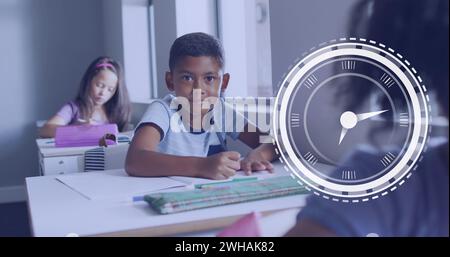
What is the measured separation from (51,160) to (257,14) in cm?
95

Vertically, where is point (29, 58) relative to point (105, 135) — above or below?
above

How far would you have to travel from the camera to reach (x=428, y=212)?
0.46m

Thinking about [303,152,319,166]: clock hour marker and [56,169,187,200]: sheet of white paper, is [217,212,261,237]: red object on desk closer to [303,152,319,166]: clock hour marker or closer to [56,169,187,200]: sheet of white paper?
[303,152,319,166]: clock hour marker

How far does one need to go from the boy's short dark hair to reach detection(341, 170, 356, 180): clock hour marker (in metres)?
0.29

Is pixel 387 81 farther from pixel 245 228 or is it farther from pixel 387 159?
pixel 245 228

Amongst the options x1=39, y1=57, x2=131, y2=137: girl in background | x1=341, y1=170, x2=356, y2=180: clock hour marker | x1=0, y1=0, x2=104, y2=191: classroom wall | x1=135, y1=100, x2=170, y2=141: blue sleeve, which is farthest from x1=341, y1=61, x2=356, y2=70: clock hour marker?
x1=0, y1=0, x2=104, y2=191: classroom wall

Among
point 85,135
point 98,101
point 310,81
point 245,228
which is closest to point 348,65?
point 310,81

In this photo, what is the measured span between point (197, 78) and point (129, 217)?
0.84 ft

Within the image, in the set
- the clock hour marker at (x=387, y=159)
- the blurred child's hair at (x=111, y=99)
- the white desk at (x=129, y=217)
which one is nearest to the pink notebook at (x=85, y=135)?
the blurred child's hair at (x=111, y=99)

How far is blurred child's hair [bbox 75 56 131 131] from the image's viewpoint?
1.50 metres

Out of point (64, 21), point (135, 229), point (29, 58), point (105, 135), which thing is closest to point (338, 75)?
point (135, 229)

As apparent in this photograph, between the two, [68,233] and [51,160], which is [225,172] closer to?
[68,233]

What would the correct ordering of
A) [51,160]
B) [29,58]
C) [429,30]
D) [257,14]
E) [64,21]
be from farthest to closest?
[29,58], [64,21], [51,160], [257,14], [429,30]

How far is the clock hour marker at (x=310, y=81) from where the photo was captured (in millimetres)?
524
